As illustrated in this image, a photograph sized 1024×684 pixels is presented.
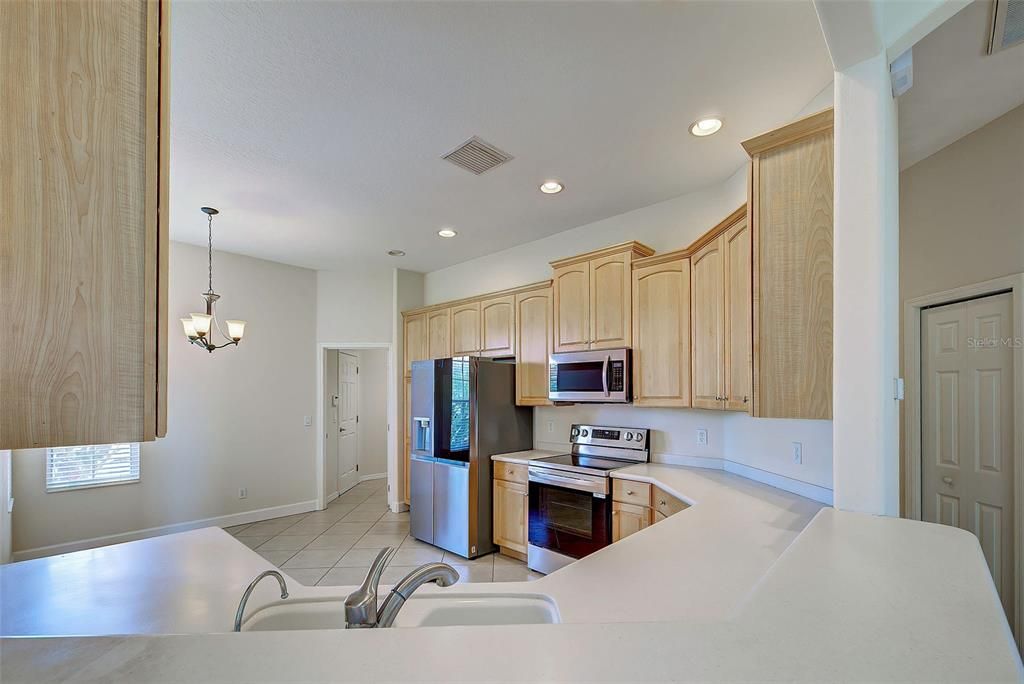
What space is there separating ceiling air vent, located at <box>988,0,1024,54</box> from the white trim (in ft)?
19.4

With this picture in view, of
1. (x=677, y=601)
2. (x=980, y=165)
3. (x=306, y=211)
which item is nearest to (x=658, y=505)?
(x=677, y=601)

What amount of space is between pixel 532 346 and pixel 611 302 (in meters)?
0.89

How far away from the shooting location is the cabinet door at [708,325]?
8.80ft

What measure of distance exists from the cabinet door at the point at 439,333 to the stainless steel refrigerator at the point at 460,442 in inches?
21.0

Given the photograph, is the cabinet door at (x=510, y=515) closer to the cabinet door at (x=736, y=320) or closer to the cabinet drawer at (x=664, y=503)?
the cabinet drawer at (x=664, y=503)

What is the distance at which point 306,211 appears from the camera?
11.9 ft

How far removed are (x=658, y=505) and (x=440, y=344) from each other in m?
2.91

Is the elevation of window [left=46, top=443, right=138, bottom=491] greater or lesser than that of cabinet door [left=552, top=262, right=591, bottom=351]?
lesser

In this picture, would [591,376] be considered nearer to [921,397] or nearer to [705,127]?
[705,127]

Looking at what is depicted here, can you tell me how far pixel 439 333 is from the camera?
499 cm

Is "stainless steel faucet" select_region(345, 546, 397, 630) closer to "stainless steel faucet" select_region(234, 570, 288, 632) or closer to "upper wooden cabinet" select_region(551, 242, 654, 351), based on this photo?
"stainless steel faucet" select_region(234, 570, 288, 632)

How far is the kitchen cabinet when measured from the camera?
372 cm

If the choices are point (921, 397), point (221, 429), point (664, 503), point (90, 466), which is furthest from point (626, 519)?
point (90, 466)

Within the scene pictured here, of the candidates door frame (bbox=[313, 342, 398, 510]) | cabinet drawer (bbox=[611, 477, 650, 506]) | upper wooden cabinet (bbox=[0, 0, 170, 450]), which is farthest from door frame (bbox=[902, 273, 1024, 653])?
door frame (bbox=[313, 342, 398, 510])
